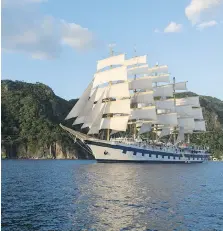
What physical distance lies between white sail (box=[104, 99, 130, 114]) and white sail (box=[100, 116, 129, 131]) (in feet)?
5.22

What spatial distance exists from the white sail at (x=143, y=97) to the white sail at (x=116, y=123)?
1362 centimetres

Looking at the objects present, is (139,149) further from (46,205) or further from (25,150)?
(25,150)

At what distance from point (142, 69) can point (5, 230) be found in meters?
89.0

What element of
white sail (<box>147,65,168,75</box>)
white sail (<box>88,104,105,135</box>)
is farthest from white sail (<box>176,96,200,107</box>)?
white sail (<box>88,104,105,135</box>)

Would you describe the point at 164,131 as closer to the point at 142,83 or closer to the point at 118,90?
the point at 142,83

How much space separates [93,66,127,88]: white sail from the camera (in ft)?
302

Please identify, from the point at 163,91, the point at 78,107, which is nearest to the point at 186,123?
the point at 163,91

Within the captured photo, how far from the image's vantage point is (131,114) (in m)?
101

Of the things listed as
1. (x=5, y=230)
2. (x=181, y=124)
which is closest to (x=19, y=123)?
(x=181, y=124)

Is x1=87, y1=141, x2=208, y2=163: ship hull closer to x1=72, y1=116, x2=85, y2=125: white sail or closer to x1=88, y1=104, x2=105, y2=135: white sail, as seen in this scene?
x1=88, y1=104, x2=105, y2=135: white sail

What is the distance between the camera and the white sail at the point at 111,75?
9219 centimetres

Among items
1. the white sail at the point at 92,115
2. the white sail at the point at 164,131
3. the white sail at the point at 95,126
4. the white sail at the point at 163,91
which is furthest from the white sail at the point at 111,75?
the white sail at the point at 164,131

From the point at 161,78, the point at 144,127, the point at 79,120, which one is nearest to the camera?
the point at 79,120

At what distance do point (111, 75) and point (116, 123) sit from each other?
487 inches
